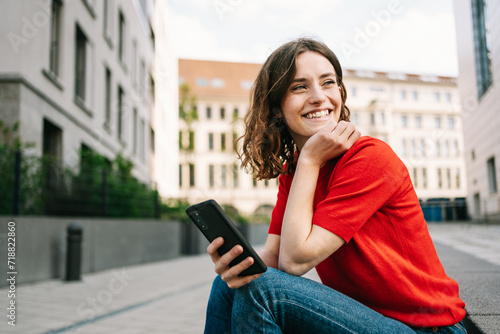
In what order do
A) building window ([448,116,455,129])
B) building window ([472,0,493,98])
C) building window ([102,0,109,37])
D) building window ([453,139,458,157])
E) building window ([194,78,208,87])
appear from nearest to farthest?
building window ([102,0,109,37])
building window ([472,0,493,98])
building window ([194,78,208,87])
building window ([453,139,458,157])
building window ([448,116,455,129])

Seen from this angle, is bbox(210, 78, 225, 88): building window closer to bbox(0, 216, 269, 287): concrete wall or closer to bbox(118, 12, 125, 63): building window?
A: bbox(118, 12, 125, 63): building window

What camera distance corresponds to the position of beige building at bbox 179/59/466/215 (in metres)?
52.1

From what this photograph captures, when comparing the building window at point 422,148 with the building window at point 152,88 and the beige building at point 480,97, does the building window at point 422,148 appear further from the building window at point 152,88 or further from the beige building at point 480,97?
the building window at point 152,88

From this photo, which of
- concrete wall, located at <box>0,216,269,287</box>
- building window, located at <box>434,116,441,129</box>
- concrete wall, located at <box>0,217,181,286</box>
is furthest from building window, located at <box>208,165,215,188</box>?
concrete wall, located at <box>0,217,181,286</box>

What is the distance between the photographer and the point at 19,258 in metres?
7.02

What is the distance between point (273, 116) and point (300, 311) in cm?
104

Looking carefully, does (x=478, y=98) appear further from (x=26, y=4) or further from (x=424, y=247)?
(x=424, y=247)

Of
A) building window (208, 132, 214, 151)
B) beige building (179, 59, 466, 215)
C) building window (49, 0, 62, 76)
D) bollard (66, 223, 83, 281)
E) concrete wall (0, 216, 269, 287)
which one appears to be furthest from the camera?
building window (208, 132, 214, 151)

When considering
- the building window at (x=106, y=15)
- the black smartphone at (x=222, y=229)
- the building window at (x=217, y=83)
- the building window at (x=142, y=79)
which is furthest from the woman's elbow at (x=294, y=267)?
the building window at (x=217, y=83)

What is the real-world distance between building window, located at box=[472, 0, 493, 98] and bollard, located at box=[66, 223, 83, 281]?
20.6m

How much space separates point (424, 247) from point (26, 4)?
376 inches

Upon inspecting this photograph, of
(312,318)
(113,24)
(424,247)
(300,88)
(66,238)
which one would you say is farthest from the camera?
(113,24)

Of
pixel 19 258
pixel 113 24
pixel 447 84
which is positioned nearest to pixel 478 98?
pixel 113 24

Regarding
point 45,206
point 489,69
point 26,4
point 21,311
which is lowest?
point 21,311
